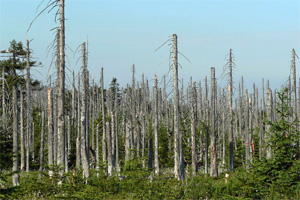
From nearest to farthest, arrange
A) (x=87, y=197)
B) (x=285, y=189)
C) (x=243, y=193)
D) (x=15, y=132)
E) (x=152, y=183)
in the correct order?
(x=87, y=197) → (x=243, y=193) → (x=285, y=189) → (x=152, y=183) → (x=15, y=132)

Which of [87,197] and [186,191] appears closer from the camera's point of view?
[87,197]

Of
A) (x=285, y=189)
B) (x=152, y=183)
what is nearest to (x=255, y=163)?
(x=285, y=189)

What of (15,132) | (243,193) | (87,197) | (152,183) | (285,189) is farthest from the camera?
(15,132)

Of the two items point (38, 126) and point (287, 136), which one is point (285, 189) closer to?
point (287, 136)

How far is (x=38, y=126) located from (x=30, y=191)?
99.6 ft

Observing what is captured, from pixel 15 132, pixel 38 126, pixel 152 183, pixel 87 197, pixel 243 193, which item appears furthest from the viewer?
pixel 38 126

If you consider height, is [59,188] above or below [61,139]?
below

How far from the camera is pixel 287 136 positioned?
15.9 m

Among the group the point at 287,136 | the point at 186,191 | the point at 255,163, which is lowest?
the point at 186,191

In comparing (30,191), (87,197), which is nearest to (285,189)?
(87,197)

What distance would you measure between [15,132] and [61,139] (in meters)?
5.72

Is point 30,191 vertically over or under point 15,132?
under

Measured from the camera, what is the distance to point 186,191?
632 inches

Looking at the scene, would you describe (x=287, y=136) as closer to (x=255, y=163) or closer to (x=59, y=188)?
(x=255, y=163)
